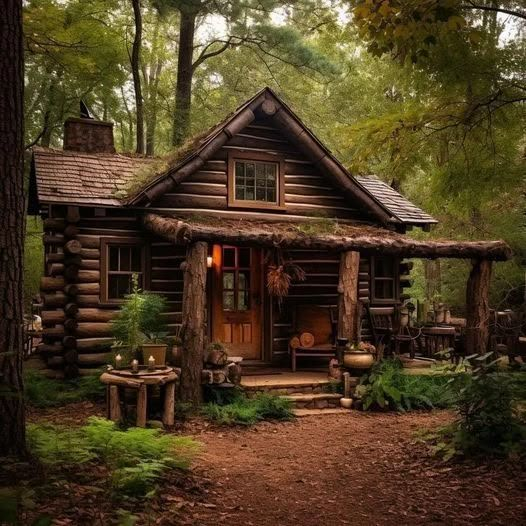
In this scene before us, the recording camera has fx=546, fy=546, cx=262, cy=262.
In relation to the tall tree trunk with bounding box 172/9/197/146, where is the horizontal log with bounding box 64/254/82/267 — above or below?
below

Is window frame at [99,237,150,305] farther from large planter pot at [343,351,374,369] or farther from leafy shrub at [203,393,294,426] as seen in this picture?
large planter pot at [343,351,374,369]

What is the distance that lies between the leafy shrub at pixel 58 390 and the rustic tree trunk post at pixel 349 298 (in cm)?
473

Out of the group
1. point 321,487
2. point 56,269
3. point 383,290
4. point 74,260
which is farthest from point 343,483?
point 383,290

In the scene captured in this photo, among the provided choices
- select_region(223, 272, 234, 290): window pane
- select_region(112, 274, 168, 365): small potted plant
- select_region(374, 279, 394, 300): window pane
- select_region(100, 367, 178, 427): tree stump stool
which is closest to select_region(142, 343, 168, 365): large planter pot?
select_region(112, 274, 168, 365): small potted plant

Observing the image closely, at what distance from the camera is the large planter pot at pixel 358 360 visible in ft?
34.0

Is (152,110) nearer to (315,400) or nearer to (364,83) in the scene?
(364,83)

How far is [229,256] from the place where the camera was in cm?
1295

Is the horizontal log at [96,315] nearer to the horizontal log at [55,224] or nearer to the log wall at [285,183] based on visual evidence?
the horizontal log at [55,224]

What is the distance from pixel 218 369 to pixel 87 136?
7908 millimetres

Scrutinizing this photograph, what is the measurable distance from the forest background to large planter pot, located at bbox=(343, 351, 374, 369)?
3010 mm

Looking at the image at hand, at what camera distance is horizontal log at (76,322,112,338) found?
36.7 feet

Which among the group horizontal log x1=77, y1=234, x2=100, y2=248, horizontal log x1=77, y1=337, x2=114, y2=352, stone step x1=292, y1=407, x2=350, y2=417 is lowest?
stone step x1=292, y1=407, x2=350, y2=417

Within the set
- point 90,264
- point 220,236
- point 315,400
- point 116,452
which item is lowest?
point 315,400

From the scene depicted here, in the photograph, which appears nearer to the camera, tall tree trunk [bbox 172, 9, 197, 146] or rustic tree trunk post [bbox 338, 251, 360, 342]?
rustic tree trunk post [bbox 338, 251, 360, 342]
